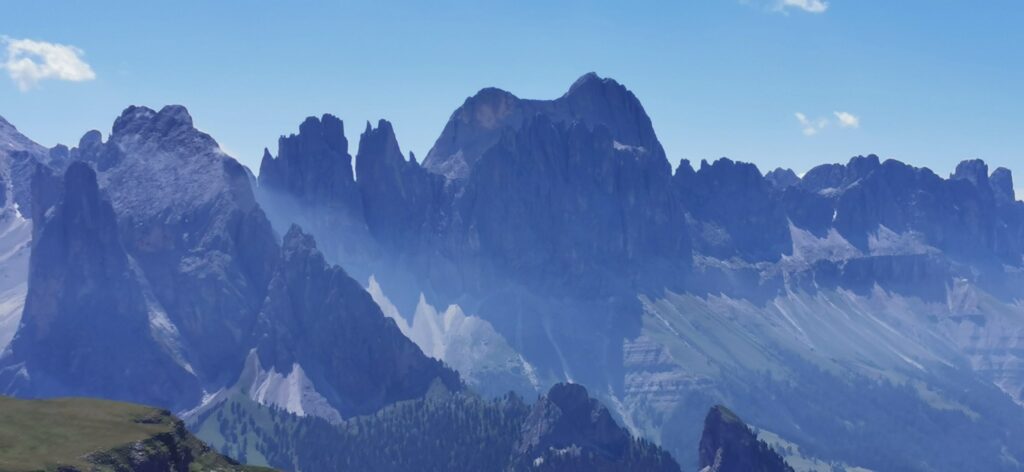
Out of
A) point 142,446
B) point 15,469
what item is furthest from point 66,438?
point 15,469

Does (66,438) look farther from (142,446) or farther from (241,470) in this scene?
(241,470)

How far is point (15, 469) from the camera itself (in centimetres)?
14438

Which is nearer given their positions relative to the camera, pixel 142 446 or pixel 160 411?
pixel 142 446

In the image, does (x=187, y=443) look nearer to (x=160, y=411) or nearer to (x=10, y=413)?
(x=160, y=411)

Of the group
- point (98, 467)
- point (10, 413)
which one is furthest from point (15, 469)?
point (10, 413)

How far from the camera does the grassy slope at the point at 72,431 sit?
15362cm

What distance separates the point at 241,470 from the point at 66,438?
26773mm

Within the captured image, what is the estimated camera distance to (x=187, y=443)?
180 meters

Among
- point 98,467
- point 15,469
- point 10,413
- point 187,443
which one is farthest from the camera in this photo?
point 187,443

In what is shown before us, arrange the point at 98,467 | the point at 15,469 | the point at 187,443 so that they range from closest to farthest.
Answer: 1. the point at 15,469
2. the point at 98,467
3. the point at 187,443

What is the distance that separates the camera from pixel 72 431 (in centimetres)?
16600

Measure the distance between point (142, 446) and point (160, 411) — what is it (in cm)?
1697

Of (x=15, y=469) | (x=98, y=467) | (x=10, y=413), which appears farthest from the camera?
(x=10, y=413)

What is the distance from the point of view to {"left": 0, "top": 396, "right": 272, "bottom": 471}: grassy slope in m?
154
